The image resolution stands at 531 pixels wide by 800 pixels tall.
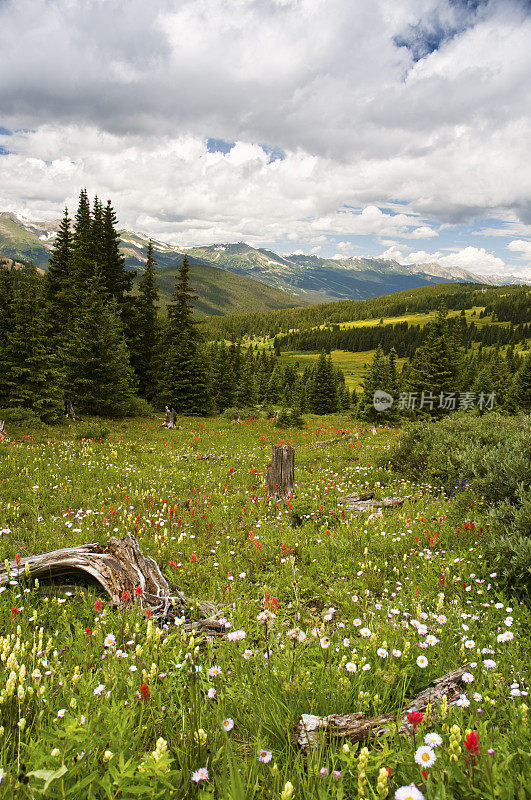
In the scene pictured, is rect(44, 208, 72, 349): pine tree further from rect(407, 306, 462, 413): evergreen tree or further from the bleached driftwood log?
rect(407, 306, 462, 413): evergreen tree

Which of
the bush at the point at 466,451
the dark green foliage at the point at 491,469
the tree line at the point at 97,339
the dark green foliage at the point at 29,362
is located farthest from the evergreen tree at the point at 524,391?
the dark green foliage at the point at 29,362

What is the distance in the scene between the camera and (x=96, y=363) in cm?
2686

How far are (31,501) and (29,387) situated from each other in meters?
15.1

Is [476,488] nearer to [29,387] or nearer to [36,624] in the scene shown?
[36,624]

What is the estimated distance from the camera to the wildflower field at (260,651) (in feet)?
6.21

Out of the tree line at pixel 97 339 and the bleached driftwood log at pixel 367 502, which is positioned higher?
the tree line at pixel 97 339

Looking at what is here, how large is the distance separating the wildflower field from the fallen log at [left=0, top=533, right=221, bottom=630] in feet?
0.55

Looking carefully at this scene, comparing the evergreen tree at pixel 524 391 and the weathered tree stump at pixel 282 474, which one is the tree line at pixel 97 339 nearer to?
the weathered tree stump at pixel 282 474

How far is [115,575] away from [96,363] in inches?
970

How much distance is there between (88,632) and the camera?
387cm

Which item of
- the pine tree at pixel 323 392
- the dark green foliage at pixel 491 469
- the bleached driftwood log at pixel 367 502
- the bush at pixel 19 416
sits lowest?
the pine tree at pixel 323 392

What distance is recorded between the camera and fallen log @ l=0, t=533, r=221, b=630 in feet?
15.1

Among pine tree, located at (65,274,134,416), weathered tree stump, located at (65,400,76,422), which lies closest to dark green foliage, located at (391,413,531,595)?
weathered tree stump, located at (65,400,76,422)

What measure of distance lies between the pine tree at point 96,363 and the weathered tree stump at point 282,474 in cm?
2016
